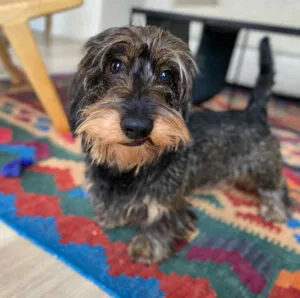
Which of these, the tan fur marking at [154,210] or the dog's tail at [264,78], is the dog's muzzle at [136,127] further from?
the dog's tail at [264,78]

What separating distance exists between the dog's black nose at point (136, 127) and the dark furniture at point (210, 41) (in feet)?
5.05

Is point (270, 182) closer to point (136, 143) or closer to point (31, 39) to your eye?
point (136, 143)

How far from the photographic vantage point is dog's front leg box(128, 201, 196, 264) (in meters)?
1.19

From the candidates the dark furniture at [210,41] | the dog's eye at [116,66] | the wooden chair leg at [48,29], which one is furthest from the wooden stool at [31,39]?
the wooden chair leg at [48,29]

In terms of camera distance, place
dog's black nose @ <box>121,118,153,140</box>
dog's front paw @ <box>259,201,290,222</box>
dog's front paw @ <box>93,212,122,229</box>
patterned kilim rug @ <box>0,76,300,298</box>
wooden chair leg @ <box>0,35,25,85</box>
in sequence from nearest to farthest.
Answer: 1. dog's black nose @ <box>121,118,153,140</box>
2. patterned kilim rug @ <box>0,76,300,298</box>
3. dog's front paw @ <box>93,212,122,229</box>
4. dog's front paw @ <box>259,201,290,222</box>
5. wooden chair leg @ <box>0,35,25,85</box>

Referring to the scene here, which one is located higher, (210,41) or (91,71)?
(91,71)

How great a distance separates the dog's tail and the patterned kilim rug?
0.46 meters

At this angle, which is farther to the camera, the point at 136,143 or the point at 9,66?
the point at 9,66

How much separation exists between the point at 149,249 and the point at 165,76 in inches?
23.0

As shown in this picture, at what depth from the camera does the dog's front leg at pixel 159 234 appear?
119 cm

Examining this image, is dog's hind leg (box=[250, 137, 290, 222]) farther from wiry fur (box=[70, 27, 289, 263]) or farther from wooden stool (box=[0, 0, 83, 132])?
wooden stool (box=[0, 0, 83, 132])

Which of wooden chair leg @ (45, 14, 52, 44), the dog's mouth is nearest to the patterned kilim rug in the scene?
the dog's mouth

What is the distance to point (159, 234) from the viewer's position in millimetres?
1253

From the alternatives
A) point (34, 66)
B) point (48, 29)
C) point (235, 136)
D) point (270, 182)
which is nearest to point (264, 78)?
point (235, 136)
